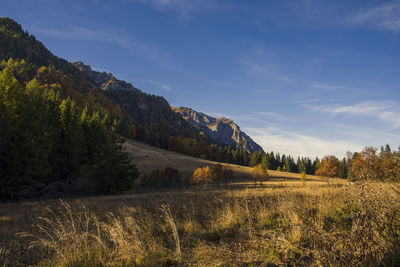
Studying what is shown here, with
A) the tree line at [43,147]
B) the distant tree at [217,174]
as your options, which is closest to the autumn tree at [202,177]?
the distant tree at [217,174]

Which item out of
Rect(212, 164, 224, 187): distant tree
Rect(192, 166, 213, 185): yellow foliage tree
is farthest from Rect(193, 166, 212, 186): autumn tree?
Rect(212, 164, 224, 187): distant tree

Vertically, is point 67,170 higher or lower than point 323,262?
lower

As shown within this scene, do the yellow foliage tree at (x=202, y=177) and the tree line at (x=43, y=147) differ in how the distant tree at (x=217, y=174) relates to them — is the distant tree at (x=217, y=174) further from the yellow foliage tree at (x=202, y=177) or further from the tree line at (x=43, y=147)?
the tree line at (x=43, y=147)

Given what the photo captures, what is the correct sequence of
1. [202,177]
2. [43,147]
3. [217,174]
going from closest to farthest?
[43,147]
[202,177]
[217,174]

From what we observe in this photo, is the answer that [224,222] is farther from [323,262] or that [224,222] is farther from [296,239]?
[323,262]

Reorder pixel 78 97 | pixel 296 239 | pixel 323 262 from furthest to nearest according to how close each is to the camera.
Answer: pixel 78 97
pixel 296 239
pixel 323 262

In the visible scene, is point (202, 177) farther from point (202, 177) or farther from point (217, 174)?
point (217, 174)

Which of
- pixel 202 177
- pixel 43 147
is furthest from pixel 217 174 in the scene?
pixel 43 147

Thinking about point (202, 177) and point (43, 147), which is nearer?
point (43, 147)

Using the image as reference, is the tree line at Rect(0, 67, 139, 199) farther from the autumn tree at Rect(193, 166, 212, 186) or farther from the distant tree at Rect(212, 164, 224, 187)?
the distant tree at Rect(212, 164, 224, 187)

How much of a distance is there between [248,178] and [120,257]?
66.0m

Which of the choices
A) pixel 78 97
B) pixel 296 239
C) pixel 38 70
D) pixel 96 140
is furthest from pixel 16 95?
pixel 38 70

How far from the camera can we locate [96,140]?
132 feet

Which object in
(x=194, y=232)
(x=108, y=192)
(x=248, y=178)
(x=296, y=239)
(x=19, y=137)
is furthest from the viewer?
(x=248, y=178)
